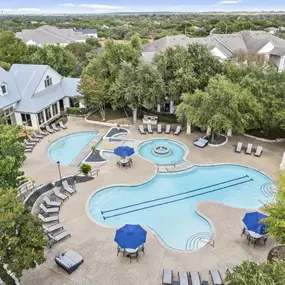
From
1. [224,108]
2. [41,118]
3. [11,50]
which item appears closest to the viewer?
[224,108]

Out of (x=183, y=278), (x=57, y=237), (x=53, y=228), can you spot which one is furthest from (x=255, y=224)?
(x=53, y=228)

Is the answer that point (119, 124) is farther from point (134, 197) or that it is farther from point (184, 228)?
point (184, 228)

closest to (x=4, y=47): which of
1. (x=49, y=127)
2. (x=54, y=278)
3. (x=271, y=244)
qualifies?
(x=49, y=127)

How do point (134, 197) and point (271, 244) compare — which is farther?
point (134, 197)

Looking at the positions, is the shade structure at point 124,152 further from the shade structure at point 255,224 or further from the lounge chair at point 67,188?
the shade structure at point 255,224

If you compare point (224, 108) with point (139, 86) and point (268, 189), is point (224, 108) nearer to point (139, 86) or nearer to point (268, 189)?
point (268, 189)
